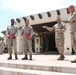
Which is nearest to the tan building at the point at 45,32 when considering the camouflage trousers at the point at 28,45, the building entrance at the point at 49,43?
the building entrance at the point at 49,43

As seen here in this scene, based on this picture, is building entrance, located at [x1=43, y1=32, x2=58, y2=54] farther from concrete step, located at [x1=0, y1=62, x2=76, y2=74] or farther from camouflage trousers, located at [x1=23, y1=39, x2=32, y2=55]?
concrete step, located at [x1=0, y1=62, x2=76, y2=74]

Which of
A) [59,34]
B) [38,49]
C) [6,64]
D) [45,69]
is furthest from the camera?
[38,49]

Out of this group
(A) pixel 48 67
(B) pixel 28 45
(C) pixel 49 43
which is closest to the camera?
(A) pixel 48 67

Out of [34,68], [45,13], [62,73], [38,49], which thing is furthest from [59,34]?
[38,49]

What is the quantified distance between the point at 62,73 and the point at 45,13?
12892 millimetres

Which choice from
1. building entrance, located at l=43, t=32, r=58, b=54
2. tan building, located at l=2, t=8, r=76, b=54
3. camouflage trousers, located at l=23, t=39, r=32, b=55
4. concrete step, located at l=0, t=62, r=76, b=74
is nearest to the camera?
concrete step, located at l=0, t=62, r=76, b=74

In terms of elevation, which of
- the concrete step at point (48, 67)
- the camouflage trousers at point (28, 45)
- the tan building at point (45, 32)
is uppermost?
the tan building at point (45, 32)

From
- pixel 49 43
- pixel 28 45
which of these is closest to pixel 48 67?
pixel 28 45

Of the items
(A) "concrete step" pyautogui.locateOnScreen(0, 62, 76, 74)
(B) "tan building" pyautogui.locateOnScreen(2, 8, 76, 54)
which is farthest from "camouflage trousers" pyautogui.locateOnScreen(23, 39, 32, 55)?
(B) "tan building" pyautogui.locateOnScreen(2, 8, 76, 54)

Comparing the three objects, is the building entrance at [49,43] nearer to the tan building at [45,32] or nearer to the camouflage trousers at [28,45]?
the tan building at [45,32]

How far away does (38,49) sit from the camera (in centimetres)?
2281

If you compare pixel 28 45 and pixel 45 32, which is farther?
pixel 45 32

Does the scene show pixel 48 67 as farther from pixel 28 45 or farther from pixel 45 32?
pixel 45 32

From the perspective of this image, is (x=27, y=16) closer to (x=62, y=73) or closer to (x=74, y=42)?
(x=74, y=42)
